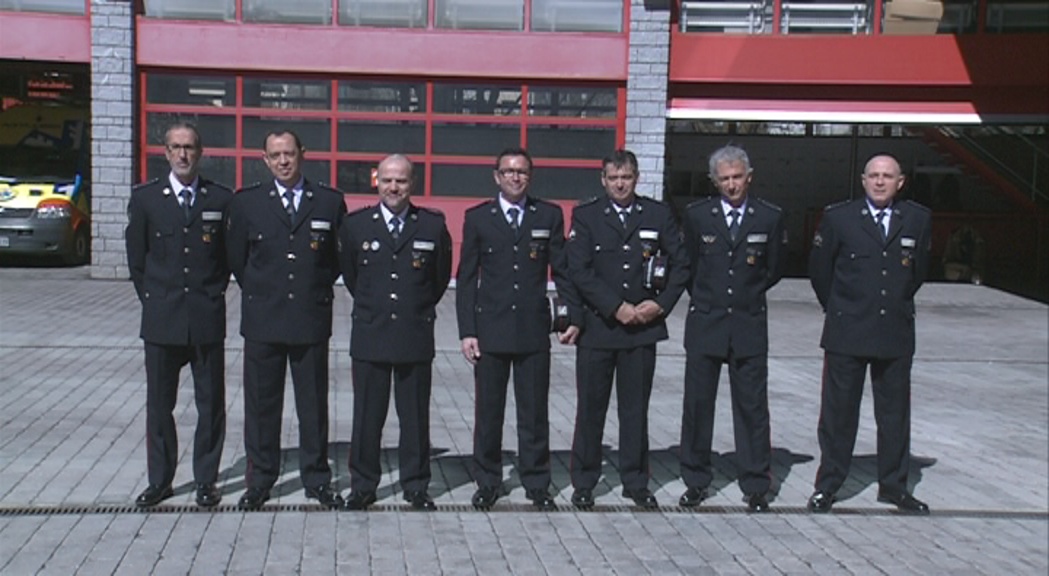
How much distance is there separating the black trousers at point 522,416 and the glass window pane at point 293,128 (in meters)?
12.2

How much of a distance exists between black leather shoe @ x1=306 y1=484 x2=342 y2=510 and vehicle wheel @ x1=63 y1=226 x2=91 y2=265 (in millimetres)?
12701

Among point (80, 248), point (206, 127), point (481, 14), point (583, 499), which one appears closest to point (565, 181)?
point (481, 14)

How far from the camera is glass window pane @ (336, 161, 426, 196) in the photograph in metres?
18.1

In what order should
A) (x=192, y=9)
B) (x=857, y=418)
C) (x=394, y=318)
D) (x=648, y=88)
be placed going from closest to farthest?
(x=394, y=318), (x=857, y=418), (x=192, y=9), (x=648, y=88)

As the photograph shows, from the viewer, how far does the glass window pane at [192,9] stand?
17.6m

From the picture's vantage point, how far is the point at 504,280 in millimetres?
6277

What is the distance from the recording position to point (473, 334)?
6324 millimetres

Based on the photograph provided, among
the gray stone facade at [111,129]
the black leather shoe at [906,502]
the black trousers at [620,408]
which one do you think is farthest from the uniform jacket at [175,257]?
the gray stone facade at [111,129]

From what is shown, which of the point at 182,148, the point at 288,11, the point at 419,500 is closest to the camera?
the point at 182,148

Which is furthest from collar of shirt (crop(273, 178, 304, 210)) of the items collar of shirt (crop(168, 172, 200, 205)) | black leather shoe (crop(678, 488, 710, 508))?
black leather shoe (crop(678, 488, 710, 508))

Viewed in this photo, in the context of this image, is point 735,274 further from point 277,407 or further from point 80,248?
point 80,248

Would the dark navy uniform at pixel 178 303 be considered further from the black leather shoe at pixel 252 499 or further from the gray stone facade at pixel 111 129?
the gray stone facade at pixel 111 129

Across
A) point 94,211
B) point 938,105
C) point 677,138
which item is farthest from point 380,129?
point 677,138

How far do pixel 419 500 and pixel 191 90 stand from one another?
42.7ft
